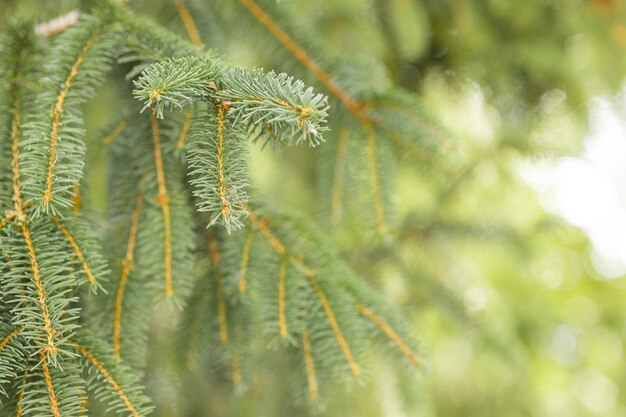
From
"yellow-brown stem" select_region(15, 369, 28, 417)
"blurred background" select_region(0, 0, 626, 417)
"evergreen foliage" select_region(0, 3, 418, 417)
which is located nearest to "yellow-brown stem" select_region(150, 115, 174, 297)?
"evergreen foliage" select_region(0, 3, 418, 417)

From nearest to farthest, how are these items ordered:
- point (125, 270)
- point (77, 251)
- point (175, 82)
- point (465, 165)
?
point (175, 82)
point (77, 251)
point (125, 270)
point (465, 165)

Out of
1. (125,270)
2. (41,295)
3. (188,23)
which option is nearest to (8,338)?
(41,295)

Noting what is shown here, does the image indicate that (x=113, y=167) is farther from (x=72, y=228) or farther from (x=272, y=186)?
(x=272, y=186)

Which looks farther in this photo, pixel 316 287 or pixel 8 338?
pixel 316 287

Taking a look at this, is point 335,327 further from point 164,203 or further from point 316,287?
point 164,203

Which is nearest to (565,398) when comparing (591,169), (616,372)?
(616,372)

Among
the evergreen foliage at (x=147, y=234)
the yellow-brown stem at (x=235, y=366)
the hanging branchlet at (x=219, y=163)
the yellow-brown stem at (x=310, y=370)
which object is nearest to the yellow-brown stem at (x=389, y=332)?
the evergreen foliage at (x=147, y=234)
